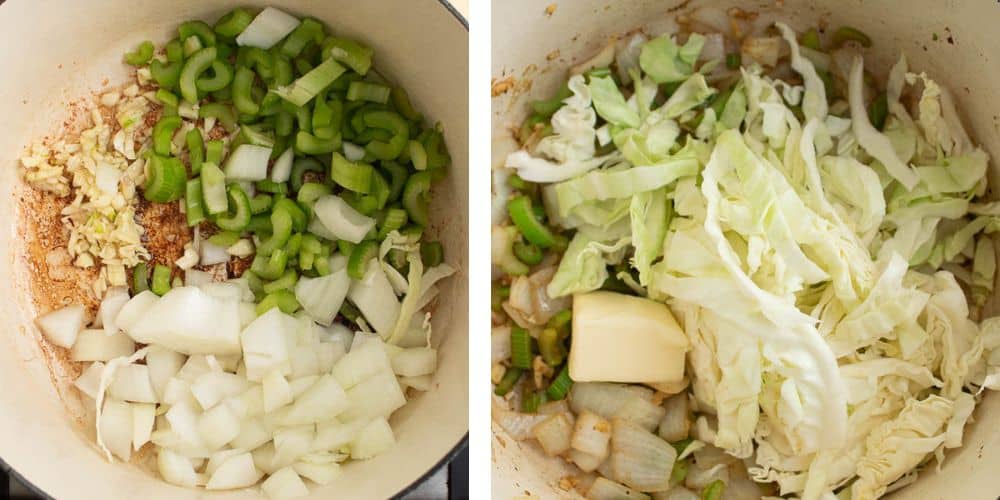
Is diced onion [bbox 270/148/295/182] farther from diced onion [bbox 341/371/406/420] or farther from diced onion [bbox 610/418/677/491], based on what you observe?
diced onion [bbox 610/418/677/491]

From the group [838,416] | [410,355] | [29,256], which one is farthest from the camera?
[29,256]

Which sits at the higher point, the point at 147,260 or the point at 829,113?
the point at 147,260

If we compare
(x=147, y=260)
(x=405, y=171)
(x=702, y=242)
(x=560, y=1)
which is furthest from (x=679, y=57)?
(x=147, y=260)

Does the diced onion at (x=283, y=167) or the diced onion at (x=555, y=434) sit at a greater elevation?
the diced onion at (x=283, y=167)

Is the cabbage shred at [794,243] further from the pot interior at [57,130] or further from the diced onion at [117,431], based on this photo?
the diced onion at [117,431]

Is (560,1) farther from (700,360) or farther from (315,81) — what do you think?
(700,360)

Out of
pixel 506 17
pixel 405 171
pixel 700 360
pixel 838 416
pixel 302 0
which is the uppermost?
pixel 302 0

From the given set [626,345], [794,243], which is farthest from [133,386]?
[794,243]

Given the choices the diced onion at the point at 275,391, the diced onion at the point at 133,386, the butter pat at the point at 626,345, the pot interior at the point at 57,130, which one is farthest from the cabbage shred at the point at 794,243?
the diced onion at the point at 133,386
